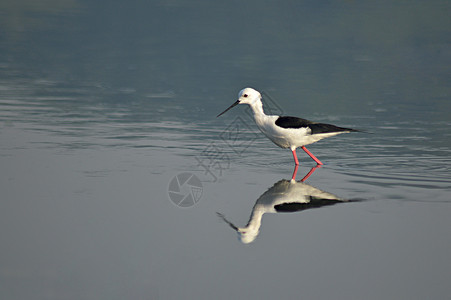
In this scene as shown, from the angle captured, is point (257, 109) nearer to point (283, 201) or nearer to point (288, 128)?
point (288, 128)

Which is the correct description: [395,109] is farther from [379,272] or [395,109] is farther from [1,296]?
[1,296]

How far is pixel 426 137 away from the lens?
12273 millimetres

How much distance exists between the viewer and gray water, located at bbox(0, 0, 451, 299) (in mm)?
5625

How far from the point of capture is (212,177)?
8.89 metres

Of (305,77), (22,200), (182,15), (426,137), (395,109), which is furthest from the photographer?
(182,15)

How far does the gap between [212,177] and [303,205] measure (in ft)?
5.39

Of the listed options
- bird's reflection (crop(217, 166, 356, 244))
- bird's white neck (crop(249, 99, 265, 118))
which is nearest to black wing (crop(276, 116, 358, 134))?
bird's white neck (crop(249, 99, 265, 118))

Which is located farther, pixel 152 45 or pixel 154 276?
pixel 152 45

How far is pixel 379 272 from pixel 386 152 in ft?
17.5

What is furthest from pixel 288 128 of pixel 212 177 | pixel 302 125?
pixel 212 177

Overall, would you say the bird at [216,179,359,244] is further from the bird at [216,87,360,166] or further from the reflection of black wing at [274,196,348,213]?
the bird at [216,87,360,166]

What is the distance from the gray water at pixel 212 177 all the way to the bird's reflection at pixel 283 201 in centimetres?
4

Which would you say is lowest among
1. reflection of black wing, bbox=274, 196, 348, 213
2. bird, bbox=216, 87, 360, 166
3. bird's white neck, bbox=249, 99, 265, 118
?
reflection of black wing, bbox=274, 196, 348, 213

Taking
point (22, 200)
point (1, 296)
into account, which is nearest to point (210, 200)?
point (22, 200)
